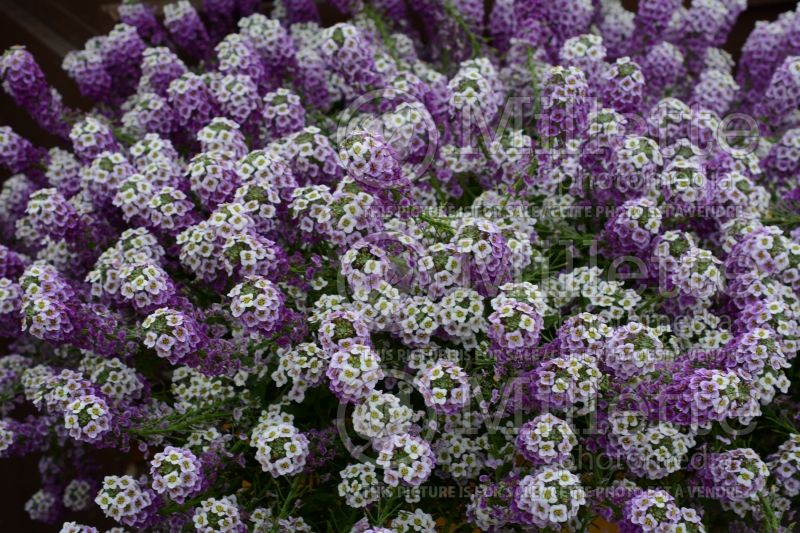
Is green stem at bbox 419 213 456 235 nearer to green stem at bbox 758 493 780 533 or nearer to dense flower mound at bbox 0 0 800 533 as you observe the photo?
dense flower mound at bbox 0 0 800 533

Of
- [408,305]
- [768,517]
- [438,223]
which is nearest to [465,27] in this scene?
[438,223]

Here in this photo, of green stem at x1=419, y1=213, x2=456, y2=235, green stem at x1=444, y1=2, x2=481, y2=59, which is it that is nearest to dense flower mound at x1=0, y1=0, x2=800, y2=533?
green stem at x1=419, y1=213, x2=456, y2=235

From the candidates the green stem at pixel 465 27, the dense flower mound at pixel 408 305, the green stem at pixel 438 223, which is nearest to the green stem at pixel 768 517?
the dense flower mound at pixel 408 305

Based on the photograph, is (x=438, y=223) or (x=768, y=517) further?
(x=438, y=223)

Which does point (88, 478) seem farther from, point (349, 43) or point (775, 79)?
point (775, 79)

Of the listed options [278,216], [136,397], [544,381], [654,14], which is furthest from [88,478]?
[654,14]

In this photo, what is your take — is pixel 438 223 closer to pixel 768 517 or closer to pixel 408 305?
pixel 408 305

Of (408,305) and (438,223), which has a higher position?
(438,223)

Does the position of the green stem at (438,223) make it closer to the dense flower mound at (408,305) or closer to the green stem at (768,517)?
the dense flower mound at (408,305)
